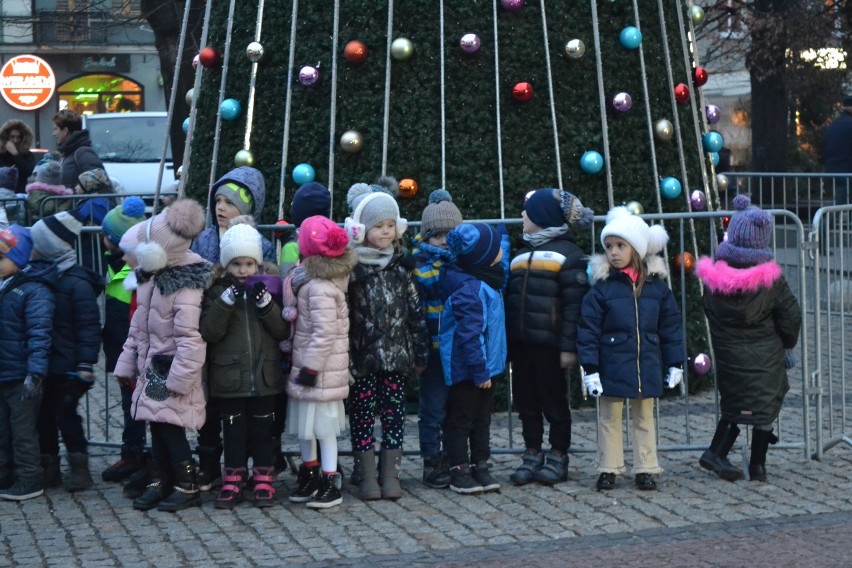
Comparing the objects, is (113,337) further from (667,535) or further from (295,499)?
(667,535)

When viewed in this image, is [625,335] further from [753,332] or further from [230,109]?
[230,109]

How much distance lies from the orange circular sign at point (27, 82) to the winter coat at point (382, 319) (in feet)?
109

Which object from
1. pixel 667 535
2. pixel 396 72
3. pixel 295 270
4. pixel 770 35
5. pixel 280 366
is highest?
pixel 770 35

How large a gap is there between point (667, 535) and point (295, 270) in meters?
2.27

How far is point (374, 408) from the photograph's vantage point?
761 cm

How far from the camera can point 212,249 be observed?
25.6 ft

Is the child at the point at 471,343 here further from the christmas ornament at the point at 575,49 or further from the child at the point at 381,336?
the christmas ornament at the point at 575,49

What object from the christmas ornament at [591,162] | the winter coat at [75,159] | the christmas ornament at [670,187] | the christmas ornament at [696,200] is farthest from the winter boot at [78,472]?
the winter coat at [75,159]

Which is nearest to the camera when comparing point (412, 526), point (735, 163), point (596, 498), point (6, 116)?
point (412, 526)

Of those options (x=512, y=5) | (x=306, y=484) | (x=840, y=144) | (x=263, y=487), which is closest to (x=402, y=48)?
(x=512, y=5)

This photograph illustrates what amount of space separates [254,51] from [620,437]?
394 cm

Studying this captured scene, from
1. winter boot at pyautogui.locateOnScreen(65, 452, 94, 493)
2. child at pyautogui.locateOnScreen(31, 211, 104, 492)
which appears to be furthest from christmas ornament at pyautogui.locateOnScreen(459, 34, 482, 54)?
winter boot at pyautogui.locateOnScreen(65, 452, 94, 493)

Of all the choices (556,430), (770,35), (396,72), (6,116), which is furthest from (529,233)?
(6,116)

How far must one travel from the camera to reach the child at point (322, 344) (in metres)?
7.21
